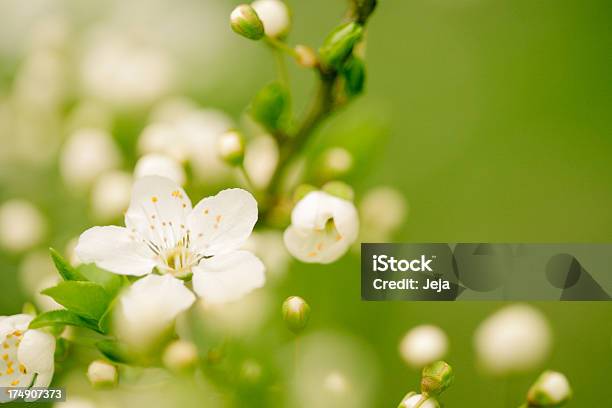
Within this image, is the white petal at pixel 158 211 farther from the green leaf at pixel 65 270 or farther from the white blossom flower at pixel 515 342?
the white blossom flower at pixel 515 342

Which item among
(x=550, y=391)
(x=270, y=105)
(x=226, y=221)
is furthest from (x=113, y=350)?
(x=550, y=391)

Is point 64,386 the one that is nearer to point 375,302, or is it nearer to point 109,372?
point 109,372

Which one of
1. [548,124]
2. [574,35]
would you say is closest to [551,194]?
[548,124]

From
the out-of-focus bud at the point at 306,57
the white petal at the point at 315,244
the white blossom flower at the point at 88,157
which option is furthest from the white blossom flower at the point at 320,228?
the white blossom flower at the point at 88,157

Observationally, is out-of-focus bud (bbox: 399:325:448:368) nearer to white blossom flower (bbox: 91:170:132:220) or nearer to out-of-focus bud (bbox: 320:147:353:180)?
out-of-focus bud (bbox: 320:147:353:180)

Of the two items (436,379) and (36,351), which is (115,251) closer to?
(36,351)
